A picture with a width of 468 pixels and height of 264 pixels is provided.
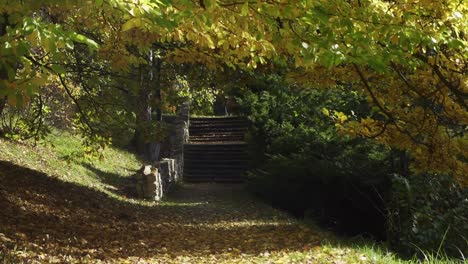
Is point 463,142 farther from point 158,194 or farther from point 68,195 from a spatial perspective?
point 158,194

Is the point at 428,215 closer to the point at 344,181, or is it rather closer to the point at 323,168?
the point at 344,181

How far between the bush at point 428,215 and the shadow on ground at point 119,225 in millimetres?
1217

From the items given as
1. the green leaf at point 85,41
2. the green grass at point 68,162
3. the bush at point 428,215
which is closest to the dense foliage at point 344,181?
the bush at point 428,215

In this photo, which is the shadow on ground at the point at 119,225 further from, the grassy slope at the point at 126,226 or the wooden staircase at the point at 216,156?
the wooden staircase at the point at 216,156

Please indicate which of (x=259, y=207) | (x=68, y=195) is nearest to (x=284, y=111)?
(x=259, y=207)

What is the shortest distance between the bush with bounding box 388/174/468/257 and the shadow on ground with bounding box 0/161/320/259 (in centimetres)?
122

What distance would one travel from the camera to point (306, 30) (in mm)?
3648

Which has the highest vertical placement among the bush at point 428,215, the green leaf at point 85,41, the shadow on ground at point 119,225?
the green leaf at point 85,41

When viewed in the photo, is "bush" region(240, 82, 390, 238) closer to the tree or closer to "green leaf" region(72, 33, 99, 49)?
the tree

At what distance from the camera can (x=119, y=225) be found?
9.09m

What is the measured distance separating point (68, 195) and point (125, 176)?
6356 millimetres

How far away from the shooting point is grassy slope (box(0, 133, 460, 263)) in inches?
258

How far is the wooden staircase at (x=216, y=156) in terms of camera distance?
1867 cm

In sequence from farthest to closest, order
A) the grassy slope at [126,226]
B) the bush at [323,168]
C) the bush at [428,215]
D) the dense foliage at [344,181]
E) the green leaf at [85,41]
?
the bush at [323,168], the dense foliage at [344,181], the bush at [428,215], the grassy slope at [126,226], the green leaf at [85,41]
